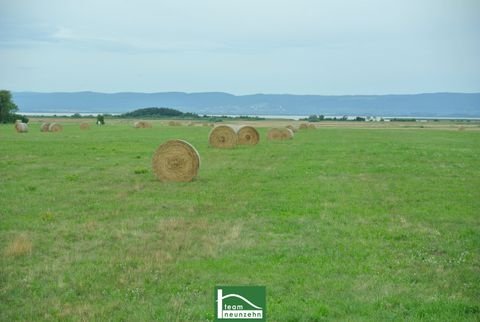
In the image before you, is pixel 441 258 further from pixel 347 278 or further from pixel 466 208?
pixel 466 208

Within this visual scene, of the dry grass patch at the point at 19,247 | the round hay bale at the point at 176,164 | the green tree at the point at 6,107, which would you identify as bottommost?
the dry grass patch at the point at 19,247

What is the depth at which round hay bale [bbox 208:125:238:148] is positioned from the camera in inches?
1380

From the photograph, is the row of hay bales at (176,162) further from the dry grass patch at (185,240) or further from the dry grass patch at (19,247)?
the dry grass patch at (19,247)

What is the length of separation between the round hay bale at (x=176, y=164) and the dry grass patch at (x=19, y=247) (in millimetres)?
9261

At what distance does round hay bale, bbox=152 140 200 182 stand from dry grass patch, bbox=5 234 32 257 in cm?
926

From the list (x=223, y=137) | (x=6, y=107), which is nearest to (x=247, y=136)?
(x=223, y=137)

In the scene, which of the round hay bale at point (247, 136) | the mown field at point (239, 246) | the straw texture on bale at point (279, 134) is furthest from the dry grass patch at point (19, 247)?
the straw texture on bale at point (279, 134)

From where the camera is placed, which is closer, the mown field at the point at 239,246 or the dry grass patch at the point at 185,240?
the mown field at the point at 239,246

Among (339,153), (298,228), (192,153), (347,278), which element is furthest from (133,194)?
(339,153)

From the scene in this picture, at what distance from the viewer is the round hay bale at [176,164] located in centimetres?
2003
